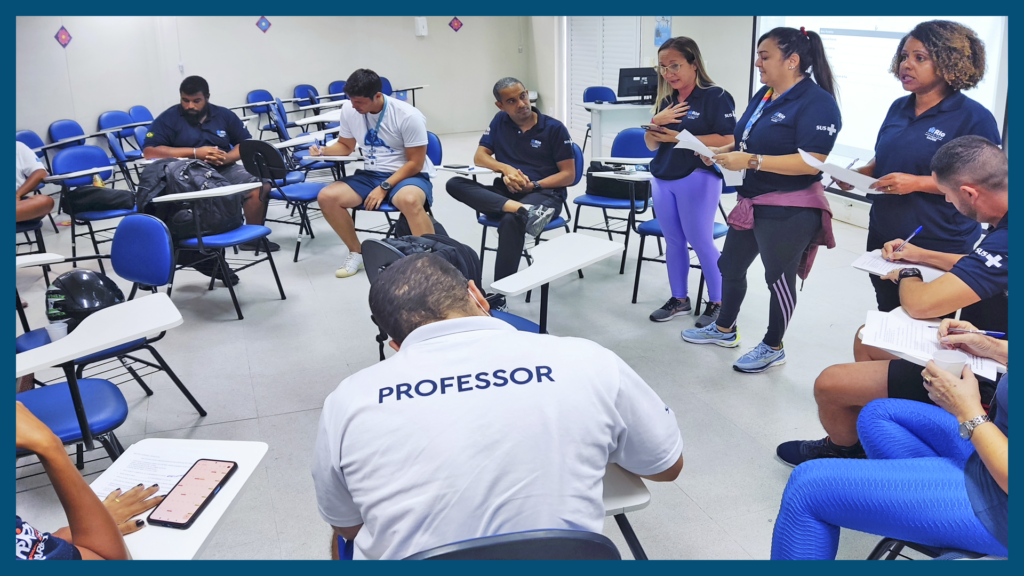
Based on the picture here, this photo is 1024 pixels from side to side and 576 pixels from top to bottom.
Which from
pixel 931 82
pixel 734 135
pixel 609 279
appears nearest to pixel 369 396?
pixel 931 82

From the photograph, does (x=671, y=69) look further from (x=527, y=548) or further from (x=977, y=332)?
(x=527, y=548)

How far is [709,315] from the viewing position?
3.58 m

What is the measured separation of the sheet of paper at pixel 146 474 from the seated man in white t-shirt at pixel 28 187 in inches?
155

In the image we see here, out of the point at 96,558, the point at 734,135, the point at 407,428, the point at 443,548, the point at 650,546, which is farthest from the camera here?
the point at 734,135

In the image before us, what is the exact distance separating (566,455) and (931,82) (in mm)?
2045

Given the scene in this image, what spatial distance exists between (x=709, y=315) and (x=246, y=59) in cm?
810

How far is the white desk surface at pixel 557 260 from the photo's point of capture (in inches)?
98.3

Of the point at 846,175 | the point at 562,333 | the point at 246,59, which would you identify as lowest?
the point at 562,333

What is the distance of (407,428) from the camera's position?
1066mm

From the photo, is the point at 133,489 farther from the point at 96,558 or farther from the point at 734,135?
the point at 734,135

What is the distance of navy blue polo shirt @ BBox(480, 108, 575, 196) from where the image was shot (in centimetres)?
385

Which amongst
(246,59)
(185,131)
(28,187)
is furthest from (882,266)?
(246,59)

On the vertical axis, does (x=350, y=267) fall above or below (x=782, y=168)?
below

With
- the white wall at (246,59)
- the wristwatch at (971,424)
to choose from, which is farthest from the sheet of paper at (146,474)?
the white wall at (246,59)
